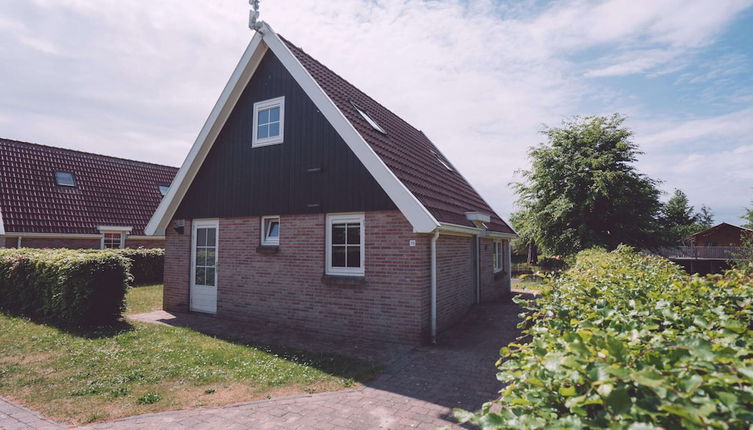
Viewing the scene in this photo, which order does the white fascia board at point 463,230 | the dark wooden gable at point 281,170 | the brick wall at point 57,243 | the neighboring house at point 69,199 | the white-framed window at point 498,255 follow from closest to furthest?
the white fascia board at point 463,230 → the dark wooden gable at point 281,170 → the white-framed window at point 498,255 → the brick wall at point 57,243 → the neighboring house at point 69,199

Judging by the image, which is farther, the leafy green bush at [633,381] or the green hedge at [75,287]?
the green hedge at [75,287]

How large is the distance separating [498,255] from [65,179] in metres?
21.5

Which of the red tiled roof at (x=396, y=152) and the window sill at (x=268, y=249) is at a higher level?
the red tiled roof at (x=396, y=152)

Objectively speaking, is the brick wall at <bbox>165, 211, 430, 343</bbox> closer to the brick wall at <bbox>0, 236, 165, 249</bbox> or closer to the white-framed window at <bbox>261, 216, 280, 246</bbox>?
the white-framed window at <bbox>261, 216, 280, 246</bbox>

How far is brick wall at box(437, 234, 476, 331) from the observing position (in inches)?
349

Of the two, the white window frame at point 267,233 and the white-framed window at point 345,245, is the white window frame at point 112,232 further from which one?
the white-framed window at point 345,245

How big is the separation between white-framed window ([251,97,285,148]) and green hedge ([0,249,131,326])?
4.70 m

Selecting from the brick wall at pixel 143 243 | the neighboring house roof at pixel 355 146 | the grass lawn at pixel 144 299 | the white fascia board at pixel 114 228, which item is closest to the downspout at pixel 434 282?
the neighboring house roof at pixel 355 146

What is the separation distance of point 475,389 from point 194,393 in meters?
4.04

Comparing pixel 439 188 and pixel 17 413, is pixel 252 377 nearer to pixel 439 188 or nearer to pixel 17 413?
pixel 17 413

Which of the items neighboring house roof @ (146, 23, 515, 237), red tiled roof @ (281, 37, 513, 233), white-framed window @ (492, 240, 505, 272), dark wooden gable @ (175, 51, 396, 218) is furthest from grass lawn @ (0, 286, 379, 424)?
white-framed window @ (492, 240, 505, 272)

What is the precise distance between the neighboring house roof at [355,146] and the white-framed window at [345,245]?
1.26 metres

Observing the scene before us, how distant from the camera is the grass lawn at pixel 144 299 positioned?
39.1ft

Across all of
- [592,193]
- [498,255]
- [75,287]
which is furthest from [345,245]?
[592,193]
